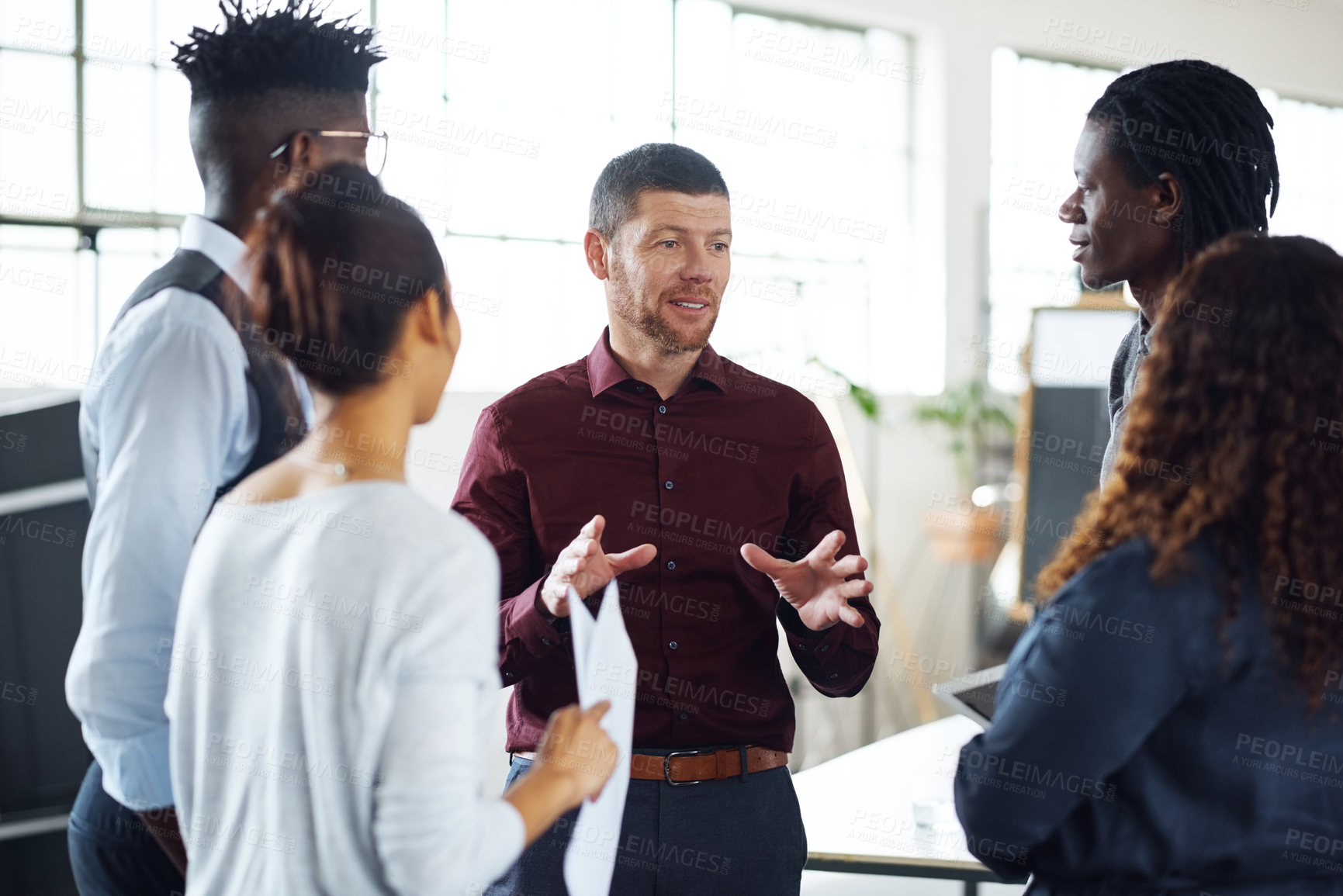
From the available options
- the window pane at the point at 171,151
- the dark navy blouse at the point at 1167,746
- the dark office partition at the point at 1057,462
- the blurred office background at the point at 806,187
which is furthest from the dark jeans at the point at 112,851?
the dark office partition at the point at 1057,462

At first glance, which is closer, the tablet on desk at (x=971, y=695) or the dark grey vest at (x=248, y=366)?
the dark grey vest at (x=248, y=366)

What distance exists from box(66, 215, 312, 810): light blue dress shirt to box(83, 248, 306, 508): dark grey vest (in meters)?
0.02

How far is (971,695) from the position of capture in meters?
1.66

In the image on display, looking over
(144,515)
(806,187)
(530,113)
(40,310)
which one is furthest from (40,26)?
(806,187)

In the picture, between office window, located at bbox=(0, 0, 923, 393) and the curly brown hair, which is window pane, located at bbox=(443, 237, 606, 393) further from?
the curly brown hair

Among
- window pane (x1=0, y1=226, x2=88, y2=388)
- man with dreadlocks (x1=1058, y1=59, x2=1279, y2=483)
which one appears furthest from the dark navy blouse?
window pane (x1=0, y1=226, x2=88, y2=388)

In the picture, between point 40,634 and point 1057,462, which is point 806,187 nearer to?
point 1057,462

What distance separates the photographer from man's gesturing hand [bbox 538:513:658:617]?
131cm

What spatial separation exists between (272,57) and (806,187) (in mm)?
4550

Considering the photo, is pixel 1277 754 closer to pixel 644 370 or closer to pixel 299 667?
pixel 299 667

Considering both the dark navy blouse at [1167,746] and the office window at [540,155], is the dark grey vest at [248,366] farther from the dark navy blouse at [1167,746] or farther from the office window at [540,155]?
the office window at [540,155]

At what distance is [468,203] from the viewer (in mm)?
4480

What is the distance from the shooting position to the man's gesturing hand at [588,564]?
1310 mm

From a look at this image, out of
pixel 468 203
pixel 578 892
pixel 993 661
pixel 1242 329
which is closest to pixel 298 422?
pixel 578 892
